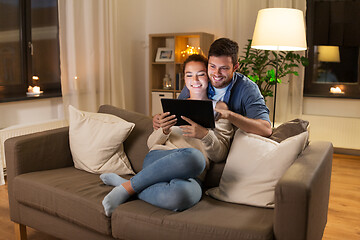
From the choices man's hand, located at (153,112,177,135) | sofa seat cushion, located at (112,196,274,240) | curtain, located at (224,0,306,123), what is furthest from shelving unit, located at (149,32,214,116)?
sofa seat cushion, located at (112,196,274,240)

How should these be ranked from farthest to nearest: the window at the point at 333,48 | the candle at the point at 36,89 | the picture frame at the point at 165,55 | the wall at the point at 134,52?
the wall at the point at 134,52, the picture frame at the point at 165,55, the window at the point at 333,48, the candle at the point at 36,89

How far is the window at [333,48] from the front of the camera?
14.7 ft

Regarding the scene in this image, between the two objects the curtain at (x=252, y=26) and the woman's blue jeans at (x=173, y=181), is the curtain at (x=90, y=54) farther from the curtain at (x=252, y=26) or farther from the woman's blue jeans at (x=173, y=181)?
the woman's blue jeans at (x=173, y=181)

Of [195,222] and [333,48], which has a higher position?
[333,48]

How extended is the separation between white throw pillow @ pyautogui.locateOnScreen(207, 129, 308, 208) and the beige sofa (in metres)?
0.05

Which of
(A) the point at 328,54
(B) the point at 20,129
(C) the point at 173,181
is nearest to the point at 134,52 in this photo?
(B) the point at 20,129

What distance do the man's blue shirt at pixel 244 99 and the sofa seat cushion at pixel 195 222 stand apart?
0.50 metres

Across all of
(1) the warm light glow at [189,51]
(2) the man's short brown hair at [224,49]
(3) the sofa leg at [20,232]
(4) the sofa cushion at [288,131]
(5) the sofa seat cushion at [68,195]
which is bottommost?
(3) the sofa leg at [20,232]

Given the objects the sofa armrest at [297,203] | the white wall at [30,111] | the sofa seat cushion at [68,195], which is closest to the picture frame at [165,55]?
the white wall at [30,111]

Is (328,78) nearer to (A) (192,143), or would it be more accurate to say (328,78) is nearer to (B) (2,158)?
(A) (192,143)

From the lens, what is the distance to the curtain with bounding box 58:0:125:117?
402 cm

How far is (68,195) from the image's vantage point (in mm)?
1935

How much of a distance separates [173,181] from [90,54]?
2.87 meters

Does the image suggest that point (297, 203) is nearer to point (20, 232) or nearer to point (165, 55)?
point (20, 232)
